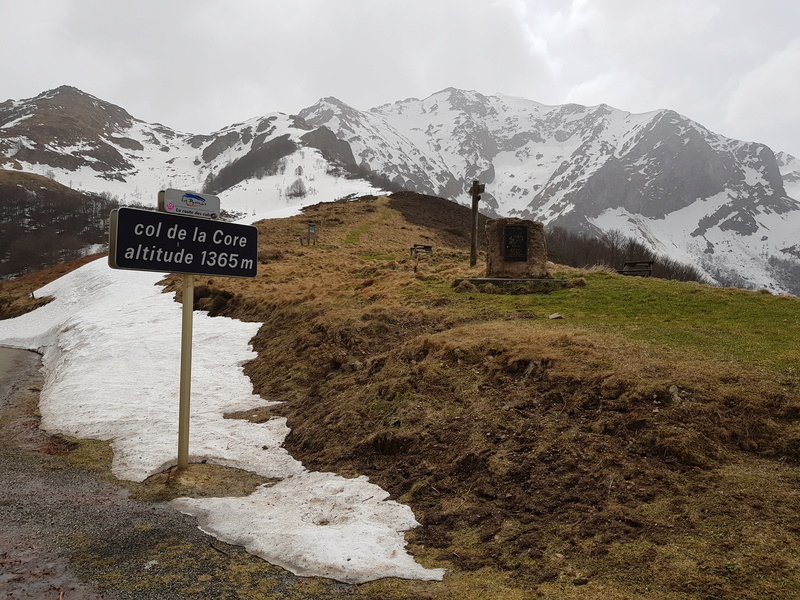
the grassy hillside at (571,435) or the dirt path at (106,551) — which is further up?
the grassy hillside at (571,435)

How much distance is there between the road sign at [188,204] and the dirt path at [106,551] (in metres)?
3.47

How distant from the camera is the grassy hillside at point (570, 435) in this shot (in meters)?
3.95

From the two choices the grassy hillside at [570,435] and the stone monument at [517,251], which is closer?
the grassy hillside at [570,435]

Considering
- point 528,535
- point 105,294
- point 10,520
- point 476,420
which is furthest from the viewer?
point 105,294

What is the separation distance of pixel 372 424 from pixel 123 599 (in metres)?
4.41

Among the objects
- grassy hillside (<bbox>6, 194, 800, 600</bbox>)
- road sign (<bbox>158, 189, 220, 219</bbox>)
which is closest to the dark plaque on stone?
grassy hillside (<bbox>6, 194, 800, 600</bbox>)

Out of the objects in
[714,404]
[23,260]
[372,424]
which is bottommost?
[372,424]

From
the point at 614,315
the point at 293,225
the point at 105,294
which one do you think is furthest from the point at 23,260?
the point at 614,315

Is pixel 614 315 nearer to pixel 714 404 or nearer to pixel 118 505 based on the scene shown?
pixel 714 404

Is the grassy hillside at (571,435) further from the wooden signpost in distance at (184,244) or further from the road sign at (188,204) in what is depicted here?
the road sign at (188,204)

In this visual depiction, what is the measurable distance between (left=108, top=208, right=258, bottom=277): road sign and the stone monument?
1250 centimetres

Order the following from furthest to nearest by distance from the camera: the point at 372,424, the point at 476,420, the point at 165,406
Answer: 1. the point at 165,406
2. the point at 372,424
3. the point at 476,420

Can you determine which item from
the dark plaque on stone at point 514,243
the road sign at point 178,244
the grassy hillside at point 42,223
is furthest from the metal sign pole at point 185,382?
the grassy hillside at point 42,223

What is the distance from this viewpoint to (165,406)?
10.2 metres
